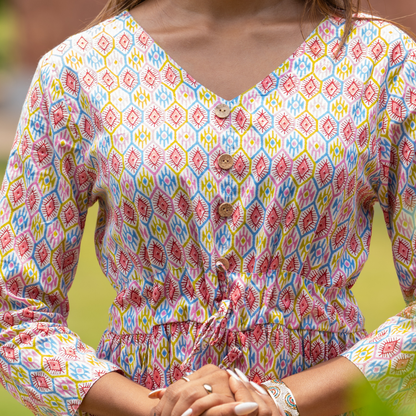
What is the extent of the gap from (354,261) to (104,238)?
21.1 inches

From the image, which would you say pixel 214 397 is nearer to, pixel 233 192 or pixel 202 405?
pixel 202 405

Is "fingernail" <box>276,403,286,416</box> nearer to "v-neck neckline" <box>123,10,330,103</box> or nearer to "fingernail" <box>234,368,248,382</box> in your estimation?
"fingernail" <box>234,368,248,382</box>

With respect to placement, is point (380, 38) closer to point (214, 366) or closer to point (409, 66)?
point (409, 66)

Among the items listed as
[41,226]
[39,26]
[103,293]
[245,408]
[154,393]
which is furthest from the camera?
[39,26]

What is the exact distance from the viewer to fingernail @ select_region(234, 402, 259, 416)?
118cm

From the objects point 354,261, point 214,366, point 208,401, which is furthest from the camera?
point 354,261

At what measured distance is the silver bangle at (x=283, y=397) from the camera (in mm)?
1264

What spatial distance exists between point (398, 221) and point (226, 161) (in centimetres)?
36

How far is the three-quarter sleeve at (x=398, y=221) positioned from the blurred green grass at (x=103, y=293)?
3.92 meters

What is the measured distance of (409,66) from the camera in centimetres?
136

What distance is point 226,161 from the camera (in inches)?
52.6

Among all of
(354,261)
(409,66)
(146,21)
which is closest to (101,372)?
(354,261)

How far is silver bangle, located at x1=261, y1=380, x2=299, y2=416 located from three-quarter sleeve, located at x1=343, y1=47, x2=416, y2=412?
0.48 ft

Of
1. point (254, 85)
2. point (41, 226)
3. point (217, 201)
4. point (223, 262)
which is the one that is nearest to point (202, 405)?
point (223, 262)
